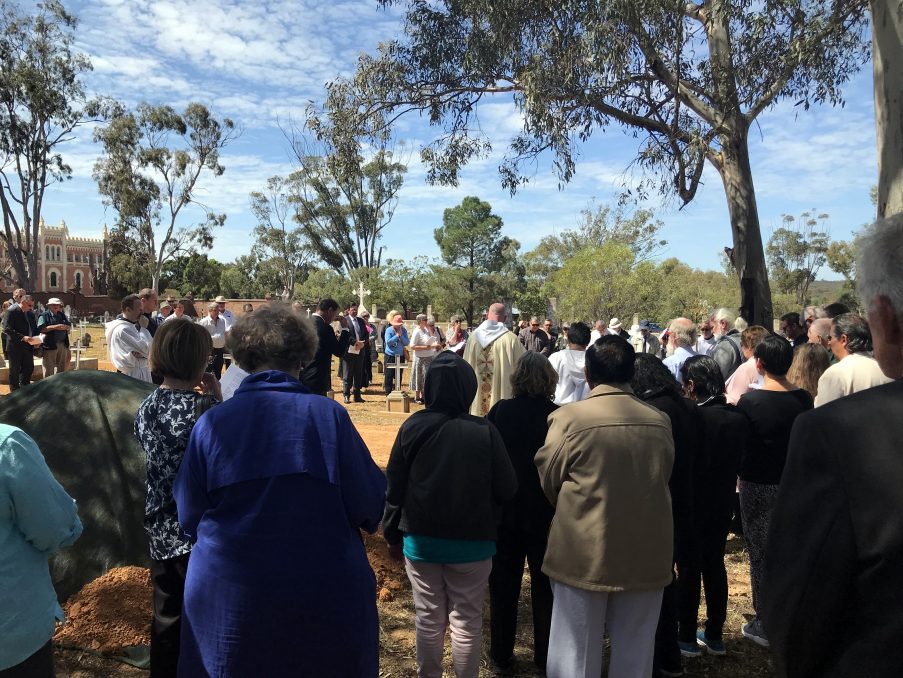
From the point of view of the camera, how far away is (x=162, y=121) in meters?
39.6

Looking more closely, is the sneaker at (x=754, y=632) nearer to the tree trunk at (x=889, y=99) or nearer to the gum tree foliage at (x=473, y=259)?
the tree trunk at (x=889, y=99)

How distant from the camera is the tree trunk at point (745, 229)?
1177 centimetres

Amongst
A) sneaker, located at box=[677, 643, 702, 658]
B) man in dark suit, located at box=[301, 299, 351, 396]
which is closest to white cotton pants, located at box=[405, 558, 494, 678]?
sneaker, located at box=[677, 643, 702, 658]

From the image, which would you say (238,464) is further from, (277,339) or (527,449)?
(527,449)

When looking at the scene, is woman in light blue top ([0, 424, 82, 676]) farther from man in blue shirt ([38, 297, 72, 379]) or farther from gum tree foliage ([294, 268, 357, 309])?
gum tree foliage ([294, 268, 357, 309])

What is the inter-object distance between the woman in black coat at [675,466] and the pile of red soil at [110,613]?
292 centimetres

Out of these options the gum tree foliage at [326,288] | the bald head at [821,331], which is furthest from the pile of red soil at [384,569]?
the gum tree foliage at [326,288]

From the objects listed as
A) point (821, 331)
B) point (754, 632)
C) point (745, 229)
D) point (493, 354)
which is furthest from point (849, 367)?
point (745, 229)

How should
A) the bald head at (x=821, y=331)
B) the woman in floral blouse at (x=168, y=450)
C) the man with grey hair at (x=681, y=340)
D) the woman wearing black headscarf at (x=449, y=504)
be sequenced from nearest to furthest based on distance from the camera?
the woman in floral blouse at (x=168, y=450) < the woman wearing black headscarf at (x=449, y=504) < the bald head at (x=821, y=331) < the man with grey hair at (x=681, y=340)

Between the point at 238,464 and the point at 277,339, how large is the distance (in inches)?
20.3

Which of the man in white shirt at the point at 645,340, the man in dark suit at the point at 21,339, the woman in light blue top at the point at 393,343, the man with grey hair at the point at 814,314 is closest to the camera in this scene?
the man with grey hair at the point at 814,314

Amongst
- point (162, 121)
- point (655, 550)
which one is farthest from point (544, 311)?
point (655, 550)

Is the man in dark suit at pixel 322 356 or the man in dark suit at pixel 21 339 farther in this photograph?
the man in dark suit at pixel 21 339

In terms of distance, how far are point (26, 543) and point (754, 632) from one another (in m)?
4.07
